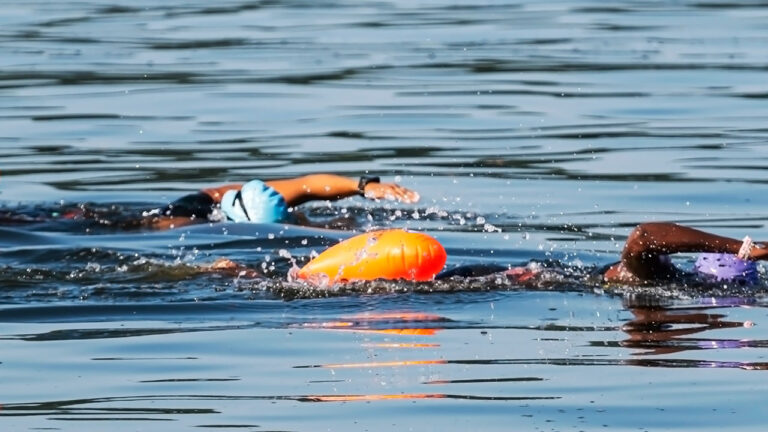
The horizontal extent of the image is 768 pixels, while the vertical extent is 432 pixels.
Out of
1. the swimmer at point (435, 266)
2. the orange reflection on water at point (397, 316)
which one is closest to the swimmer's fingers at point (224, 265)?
the swimmer at point (435, 266)

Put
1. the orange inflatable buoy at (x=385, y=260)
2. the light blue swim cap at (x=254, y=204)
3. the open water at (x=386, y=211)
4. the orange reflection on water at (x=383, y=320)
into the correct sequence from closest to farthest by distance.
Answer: the open water at (x=386, y=211) < the orange reflection on water at (x=383, y=320) < the orange inflatable buoy at (x=385, y=260) < the light blue swim cap at (x=254, y=204)

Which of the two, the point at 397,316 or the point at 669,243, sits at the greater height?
the point at 669,243

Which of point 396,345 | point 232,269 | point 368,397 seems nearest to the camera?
point 368,397

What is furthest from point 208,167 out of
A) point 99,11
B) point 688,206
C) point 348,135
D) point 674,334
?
point 99,11

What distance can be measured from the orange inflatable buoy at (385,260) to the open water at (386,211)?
0.45ft

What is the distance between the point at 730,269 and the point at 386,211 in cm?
474

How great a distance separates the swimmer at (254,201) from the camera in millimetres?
13227

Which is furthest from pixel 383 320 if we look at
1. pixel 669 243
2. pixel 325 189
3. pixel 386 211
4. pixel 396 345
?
pixel 386 211

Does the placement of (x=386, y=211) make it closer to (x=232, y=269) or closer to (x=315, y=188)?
(x=315, y=188)

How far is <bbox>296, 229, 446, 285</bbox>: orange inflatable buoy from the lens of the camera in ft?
34.2

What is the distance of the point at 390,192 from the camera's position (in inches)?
497

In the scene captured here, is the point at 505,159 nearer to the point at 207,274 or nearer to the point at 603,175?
the point at 603,175

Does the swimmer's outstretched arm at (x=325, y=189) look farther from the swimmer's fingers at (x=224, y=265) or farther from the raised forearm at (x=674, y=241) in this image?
the raised forearm at (x=674, y=241)

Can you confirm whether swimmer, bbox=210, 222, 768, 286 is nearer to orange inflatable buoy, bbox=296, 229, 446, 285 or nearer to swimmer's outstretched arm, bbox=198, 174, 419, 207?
orange inflatable buoy, bbox=296, 229, 446, 285
